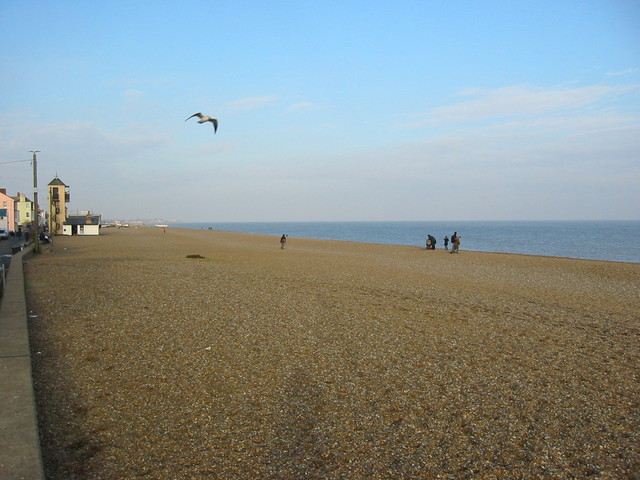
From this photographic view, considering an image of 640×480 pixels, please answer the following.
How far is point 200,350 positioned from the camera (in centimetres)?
875

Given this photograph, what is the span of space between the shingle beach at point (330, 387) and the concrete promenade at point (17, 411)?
29 cm

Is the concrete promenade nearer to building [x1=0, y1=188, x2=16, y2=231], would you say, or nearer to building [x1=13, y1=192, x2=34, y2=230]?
building [x1=0, y1=188, x2=16, y2=231]

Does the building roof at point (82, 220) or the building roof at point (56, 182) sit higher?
the building roof at point (56, 182)

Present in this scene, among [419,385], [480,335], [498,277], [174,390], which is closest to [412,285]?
[498,277]

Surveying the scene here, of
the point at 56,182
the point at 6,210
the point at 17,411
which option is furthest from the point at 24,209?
the point at 17,411

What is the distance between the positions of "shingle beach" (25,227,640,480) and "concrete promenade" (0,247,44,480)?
0.29 metres

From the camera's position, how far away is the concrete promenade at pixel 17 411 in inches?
167

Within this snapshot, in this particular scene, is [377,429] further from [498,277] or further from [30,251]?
[30,251]

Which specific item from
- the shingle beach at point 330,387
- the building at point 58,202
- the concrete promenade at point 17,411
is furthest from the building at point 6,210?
the concrete promenade at point 17,411

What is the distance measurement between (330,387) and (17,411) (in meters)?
3.76

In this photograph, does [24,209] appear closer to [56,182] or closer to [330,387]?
[56,182]

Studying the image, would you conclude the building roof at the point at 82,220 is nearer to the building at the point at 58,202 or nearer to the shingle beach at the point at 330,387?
the building at the point at 58,202

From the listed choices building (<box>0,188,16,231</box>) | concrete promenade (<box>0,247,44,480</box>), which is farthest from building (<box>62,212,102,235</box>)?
concrete promenade (<box>0,247,44,480</box>)

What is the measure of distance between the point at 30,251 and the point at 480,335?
28715mm
